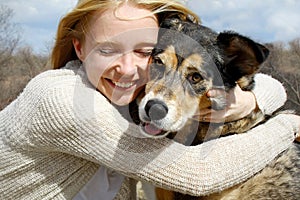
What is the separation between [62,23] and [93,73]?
1.85 feet

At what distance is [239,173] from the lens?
3047 millimetres

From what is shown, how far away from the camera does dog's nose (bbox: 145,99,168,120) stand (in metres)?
2.93

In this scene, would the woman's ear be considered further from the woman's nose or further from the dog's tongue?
the dog's tongue

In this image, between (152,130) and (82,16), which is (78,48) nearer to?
(82,16)

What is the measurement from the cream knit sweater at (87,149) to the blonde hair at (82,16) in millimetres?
376

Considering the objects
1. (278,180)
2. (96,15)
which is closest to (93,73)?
(96,15)

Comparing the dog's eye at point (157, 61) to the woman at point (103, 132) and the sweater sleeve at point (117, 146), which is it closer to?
the woman at point (103, 132)

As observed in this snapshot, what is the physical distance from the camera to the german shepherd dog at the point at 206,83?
10.5ft

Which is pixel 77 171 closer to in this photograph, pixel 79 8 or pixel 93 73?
pixel 93 73

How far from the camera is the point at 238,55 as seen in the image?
11.4ft

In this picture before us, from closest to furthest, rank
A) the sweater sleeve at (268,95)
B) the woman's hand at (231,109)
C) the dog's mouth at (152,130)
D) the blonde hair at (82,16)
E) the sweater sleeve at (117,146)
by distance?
the sweater sleeve at (117,146), the dog's mouth at (152,130), the blonde hair at (82,16), the woman's hand at (231,109), the sweater sleeve at (268,95)

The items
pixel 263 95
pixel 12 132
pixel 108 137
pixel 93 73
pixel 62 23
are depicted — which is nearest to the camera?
pixel 108 137

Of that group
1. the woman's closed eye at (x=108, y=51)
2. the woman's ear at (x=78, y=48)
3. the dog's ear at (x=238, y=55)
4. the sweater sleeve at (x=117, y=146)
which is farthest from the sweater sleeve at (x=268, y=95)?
the woman's ear at (x=78, y=48)

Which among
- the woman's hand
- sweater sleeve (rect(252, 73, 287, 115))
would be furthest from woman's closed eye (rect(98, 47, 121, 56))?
sweater sleeve (rect(252, 73, 287, 115))
